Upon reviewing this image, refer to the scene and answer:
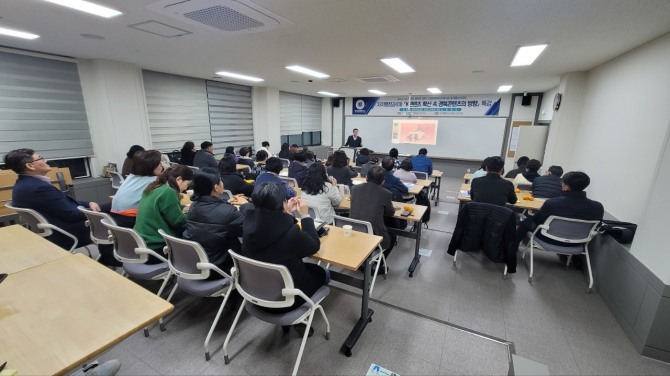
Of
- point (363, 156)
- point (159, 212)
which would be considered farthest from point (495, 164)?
point (363, 156)

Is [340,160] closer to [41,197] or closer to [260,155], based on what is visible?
[260,155]

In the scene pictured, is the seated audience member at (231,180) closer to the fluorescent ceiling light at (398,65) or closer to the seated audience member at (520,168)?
the fluorescent ceiling light at (398,65)

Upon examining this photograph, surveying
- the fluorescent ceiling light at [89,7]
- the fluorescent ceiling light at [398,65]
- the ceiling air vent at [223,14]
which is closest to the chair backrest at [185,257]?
the ceiling air vent at [223,14]

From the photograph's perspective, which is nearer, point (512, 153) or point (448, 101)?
point (512, 153)

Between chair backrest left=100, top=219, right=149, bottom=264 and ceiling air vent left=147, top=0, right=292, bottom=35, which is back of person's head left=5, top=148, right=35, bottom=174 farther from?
ceiling air vent left=147, top=0, right=292, bottom=35

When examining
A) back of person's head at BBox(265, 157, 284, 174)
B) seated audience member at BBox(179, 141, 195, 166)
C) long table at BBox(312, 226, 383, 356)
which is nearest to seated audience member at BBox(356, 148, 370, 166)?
back of person's head at BBox(265, 157, 284, 174)

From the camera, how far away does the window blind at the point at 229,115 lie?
22.9 feet

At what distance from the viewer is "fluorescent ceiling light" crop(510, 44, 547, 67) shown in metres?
3.41

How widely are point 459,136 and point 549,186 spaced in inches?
221

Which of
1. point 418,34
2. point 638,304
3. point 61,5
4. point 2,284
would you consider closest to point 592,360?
point 638,304

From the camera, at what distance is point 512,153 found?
278 inches

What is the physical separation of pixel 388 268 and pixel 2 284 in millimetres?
3021

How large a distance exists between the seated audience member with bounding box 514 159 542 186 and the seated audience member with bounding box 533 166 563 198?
0.40 m

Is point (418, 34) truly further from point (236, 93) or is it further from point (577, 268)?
point (236, 93)
